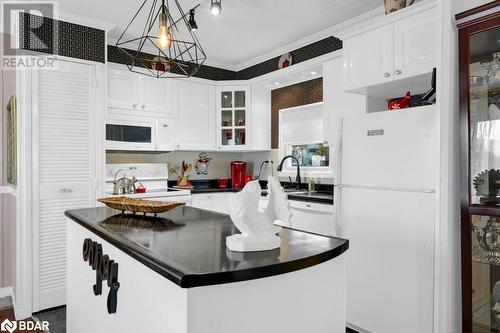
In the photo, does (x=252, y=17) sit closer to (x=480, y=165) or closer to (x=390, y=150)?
(x=390, y=150)

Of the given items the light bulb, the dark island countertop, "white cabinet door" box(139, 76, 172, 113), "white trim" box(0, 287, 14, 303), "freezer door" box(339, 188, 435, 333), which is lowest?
"white trim" box(0, 287, 14, 303)

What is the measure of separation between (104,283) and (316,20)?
3030mm

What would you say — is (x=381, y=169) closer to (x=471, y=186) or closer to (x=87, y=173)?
(x=471, y=186)

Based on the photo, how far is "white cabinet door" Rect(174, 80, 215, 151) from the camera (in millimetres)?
4375

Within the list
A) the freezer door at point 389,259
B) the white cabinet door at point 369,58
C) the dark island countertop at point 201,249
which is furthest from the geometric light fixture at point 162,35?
the freezer door at point 389,259

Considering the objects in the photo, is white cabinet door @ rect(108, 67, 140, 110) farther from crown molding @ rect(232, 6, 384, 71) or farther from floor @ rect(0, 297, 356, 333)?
floor @ rect(0, 297, 356, 333)

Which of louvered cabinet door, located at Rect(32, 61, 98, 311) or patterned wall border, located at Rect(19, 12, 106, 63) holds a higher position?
patterned wall border, located at Rect(19, 12, 106, 63)

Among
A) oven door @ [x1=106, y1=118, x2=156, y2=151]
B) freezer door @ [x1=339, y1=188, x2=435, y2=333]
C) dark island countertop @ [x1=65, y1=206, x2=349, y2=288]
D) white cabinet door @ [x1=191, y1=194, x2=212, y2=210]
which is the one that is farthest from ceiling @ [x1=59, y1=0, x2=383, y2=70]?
dark island countertop @ [x1=65, y1=206, x2=349, y2=288]

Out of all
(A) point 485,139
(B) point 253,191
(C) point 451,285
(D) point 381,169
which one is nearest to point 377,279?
(C) point 451,285

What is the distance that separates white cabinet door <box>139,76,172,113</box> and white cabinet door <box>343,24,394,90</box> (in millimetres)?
2258

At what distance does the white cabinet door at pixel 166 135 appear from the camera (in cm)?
416

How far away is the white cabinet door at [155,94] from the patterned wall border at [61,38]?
0.70 m

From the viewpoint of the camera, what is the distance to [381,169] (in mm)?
2430

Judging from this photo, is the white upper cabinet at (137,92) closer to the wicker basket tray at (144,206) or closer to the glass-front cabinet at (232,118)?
the glass-front cabinet at (232,118)
